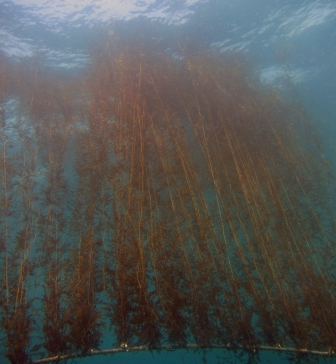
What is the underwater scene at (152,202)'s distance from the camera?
4.45m

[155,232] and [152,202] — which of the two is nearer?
[155,232]

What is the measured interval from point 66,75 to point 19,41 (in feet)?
6.79

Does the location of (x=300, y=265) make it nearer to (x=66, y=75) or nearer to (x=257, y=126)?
(x=257, y=126)

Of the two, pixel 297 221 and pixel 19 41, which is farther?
pixel 19 41

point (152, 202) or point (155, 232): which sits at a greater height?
point (152, 202)

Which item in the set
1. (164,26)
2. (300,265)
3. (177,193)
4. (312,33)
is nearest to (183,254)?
(177,193)

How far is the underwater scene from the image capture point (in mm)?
4445

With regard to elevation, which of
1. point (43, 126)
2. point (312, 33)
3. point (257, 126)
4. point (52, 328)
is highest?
point (312, 33)

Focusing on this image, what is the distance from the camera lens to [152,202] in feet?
18.1

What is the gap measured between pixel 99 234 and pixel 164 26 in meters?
9.71

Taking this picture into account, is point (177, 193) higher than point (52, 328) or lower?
higher

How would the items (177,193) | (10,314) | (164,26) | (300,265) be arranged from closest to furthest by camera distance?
1. (10,314)
2. (300,265)
3. (177,193)
4. (164,26)

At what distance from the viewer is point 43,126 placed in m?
7.37

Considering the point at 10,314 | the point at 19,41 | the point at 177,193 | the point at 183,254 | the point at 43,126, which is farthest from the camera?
the point at 19,41
